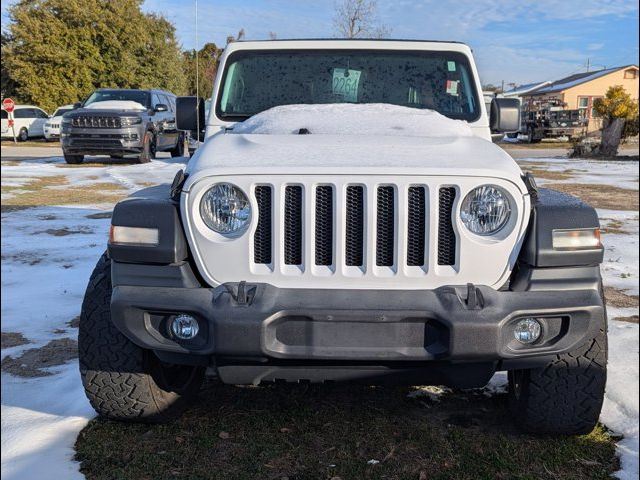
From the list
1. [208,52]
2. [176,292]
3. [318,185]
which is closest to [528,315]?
[318,185]

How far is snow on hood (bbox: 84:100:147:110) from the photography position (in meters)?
14.5

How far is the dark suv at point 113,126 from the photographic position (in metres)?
13.9

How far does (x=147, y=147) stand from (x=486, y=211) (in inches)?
518

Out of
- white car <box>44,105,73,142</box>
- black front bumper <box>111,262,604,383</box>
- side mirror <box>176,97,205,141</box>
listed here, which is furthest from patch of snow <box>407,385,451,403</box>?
white car <box>44,105,73,142</box>

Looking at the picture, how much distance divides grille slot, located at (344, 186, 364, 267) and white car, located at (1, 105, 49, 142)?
27.0m

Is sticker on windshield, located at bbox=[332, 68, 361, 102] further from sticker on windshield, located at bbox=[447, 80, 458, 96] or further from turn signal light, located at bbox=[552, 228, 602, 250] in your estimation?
turn signal light, located at bbox=[552, 228, 602, 250]

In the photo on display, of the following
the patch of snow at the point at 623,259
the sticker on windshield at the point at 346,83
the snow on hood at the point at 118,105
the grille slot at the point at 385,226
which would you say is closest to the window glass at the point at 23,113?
the snow on hood at the point at 118,105

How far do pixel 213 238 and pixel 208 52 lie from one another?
2980 mm

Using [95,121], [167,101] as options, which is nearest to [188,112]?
[95,121]

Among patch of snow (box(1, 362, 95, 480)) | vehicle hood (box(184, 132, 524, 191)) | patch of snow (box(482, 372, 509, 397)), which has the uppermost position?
vehicle hood (box(184, 132, 524, 191))

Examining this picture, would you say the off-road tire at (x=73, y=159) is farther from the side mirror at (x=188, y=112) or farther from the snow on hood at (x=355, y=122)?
the snow on hood at (x=355, y=122)

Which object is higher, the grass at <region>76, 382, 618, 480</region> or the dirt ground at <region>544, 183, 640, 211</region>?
the dirt ground at <region>544, 183, 640, 211</region>

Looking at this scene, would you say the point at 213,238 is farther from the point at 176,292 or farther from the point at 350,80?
the point at 350,80

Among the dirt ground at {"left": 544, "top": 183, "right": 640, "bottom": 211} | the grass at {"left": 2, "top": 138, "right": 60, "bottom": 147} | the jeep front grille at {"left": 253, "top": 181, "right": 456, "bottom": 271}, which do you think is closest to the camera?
the jeep front grille at {"left": 253, "top": 181, "right": 456, "bottom": 271}
